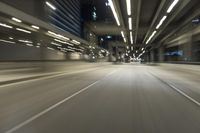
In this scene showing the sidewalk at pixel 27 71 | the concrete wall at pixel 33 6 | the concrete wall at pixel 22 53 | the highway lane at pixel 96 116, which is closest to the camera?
the highway lane at pixel 96 116

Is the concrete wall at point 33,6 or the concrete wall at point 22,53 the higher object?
the concrete wall at point 33,6

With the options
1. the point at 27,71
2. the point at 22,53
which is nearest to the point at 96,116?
the point at 27,71

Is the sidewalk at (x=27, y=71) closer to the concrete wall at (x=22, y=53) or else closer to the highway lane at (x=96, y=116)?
the concrete wall at (x=22, y=53)

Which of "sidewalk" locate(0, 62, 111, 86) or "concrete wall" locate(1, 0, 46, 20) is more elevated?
"concrete wall" locate(1, 0, 46, 20)

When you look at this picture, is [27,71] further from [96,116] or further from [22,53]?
[96,116]

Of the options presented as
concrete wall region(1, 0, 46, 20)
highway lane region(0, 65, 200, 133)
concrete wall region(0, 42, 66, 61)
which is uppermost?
concrete wall region(1, 0, 46, 20)

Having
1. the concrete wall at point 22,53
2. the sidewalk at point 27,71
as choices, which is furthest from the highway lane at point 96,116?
the concrete wall at point 22,53

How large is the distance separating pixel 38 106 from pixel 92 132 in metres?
3.89

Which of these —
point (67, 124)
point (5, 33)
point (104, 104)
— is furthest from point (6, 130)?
point (5, 33)

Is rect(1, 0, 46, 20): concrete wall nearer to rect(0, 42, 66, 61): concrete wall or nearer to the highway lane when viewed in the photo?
rect(0, 42, 66, 61): concrete wall

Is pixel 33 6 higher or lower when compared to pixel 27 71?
higher

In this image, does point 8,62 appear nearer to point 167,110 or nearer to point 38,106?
point 38,106

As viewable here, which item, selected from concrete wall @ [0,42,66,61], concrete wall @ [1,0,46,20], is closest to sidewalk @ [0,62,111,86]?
concrete wall @ [0,42,66,61]

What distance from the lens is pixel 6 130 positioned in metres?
6.79
